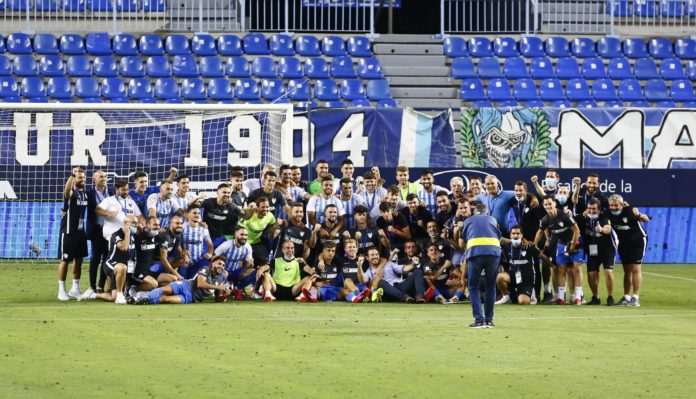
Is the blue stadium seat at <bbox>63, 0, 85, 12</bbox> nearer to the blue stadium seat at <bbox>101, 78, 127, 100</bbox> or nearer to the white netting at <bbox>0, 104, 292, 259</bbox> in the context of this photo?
the blue stadium seat at <bbox>101, 78, 127, 100</bbox>

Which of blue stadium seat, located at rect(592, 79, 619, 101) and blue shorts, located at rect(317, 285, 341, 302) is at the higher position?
blue stadium seat, located at rect(592, 79, 619, 101)

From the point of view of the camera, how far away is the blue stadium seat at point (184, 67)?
29172 millimetres

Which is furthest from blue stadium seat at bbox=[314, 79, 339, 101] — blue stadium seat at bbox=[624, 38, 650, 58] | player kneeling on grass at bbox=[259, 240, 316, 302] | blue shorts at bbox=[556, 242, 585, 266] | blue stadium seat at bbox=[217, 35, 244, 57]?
blue shorts at bbox=[556, 242, 585, 266]

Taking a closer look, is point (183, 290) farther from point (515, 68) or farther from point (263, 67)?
point (515, 68)

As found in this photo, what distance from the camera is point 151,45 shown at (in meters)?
29.7

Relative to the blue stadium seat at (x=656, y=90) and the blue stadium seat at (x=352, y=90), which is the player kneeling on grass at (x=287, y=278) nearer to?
the blue stadium seat at (x=352, y=90)

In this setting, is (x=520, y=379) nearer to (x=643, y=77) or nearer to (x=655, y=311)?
(x=655, y=311)

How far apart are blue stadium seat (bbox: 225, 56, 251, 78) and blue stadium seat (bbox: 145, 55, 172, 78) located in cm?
139

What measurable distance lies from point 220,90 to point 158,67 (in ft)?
5.36

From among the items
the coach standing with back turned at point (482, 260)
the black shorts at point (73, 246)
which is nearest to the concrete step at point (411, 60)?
the black shorts at point (73, 246)

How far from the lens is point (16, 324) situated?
48.0 feet

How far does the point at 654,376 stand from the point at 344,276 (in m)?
8.84

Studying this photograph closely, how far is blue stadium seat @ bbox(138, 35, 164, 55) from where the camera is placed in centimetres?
2959

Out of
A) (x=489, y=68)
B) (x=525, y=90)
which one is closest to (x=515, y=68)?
(x=489, y=68)
